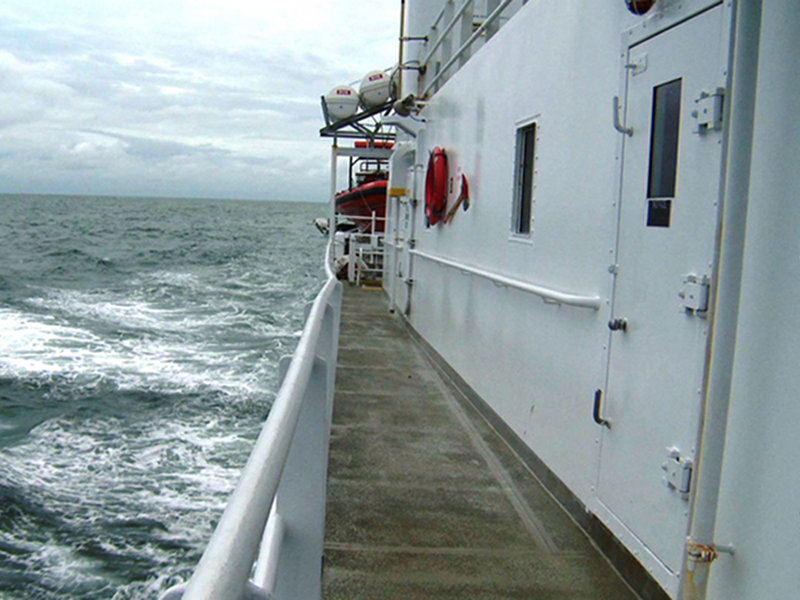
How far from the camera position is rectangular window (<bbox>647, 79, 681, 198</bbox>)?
2.79m

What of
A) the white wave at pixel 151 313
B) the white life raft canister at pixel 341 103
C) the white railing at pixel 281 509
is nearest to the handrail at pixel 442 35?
the white railing at pixel 281 509

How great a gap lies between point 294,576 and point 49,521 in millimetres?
5091

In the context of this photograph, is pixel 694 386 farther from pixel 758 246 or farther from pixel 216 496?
pixel 216 496

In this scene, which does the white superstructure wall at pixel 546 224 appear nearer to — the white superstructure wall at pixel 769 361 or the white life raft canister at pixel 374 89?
the white superstructure wall at pixel 769 361

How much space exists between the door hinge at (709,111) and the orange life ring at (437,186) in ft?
15.5

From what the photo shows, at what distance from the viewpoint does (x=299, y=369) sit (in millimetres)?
1562

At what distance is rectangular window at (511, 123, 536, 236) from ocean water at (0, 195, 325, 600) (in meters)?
3.18

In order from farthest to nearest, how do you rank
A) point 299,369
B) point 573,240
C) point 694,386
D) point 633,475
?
point 573,240, point 633,475, point 694,386, point 299,369

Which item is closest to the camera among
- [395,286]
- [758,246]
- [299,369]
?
[299,369]

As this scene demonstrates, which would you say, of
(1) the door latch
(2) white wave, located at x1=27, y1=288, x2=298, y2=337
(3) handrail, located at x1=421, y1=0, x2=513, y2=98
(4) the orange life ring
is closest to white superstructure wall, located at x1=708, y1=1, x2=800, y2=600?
(1) the door latch

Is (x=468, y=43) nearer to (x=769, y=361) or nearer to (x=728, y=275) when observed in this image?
(x=728, y=275)

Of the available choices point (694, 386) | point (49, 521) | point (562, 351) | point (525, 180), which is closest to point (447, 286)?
point (525, 180)

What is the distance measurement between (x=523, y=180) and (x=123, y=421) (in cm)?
595

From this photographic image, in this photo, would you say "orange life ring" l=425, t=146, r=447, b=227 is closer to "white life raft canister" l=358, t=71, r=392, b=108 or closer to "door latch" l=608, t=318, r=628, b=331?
"door latch" l=608, t=318, r=628, b=331
